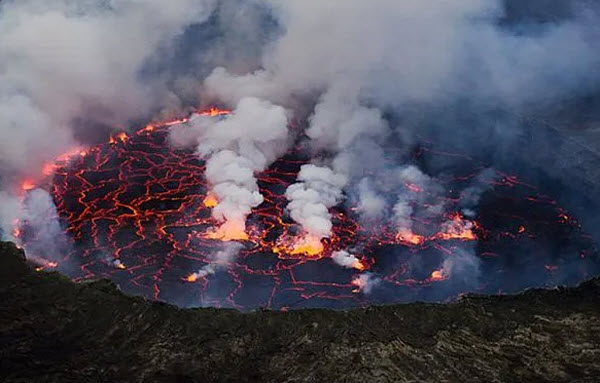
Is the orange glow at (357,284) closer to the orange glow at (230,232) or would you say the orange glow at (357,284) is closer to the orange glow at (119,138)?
the orange glow at (230,232)

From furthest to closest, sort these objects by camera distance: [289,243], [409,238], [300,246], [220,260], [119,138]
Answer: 1. [119,138]
2. [409,238]
3. [289,243]
4. [300,246]
5. [220,260]

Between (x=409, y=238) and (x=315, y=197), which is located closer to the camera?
(x=409, y=238)

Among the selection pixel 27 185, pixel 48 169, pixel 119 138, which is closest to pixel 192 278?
pixel 27 185

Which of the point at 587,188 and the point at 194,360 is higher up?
the point at 587,188

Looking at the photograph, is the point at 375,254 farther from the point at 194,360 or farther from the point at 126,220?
the point at 194,360

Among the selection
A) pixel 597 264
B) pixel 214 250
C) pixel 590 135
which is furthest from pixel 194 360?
pixel 590 135

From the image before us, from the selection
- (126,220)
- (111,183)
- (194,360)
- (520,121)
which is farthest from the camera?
(520,121)

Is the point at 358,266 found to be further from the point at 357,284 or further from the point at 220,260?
the point at 220,260
